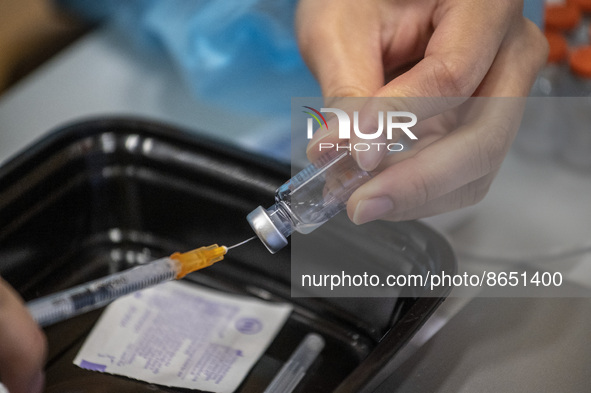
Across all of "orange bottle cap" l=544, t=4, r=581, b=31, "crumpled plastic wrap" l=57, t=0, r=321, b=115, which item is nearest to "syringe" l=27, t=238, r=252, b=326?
"crumpled plastic wrap" l=57, t=0, r=321, b=115

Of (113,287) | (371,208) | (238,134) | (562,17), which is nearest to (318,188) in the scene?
(371,208)

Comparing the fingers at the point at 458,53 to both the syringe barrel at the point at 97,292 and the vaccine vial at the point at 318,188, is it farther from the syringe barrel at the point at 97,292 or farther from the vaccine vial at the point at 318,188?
the syringe barrel at the point at 97,292

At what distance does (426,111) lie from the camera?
18.8 inches

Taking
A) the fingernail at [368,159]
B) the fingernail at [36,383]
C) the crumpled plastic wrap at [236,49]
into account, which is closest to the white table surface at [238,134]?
the crumpled plastic wrap at [236,49]

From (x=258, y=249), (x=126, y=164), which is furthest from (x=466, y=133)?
(x=126, y=164)

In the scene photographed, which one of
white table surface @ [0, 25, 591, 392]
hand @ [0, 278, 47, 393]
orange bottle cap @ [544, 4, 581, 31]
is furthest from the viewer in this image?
orange bottle cap @ [544, 4, 581, 31]

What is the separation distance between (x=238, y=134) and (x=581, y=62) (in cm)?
38

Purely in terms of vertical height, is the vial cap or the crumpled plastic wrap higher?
the crumpled plastic wrap

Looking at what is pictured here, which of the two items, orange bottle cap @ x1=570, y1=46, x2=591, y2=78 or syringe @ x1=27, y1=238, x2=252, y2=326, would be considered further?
orange bottle cap @ x1=570, y1=46, x2=591, y2=78

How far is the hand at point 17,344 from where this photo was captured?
1.21 ft

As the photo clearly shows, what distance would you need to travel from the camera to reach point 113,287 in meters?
0.46

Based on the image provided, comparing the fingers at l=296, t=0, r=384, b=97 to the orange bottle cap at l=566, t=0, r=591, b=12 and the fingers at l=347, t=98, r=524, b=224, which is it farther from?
the orange bottle cap at l=566, t=0, r=591, b=12

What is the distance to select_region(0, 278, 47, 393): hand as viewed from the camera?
0.37m

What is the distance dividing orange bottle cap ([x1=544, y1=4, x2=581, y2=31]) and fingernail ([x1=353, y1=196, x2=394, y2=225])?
41cm
